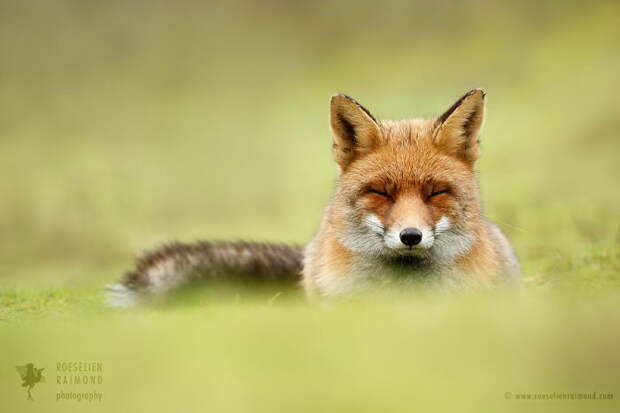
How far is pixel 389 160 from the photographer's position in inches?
200

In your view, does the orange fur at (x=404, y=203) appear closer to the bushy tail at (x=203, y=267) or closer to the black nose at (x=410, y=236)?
the black nose at (x=410, y=236)

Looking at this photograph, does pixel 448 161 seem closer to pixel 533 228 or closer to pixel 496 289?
pixel 496 289

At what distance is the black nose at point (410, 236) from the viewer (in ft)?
15.3

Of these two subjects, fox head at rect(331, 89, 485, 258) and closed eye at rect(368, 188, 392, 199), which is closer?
fox head at rect(331, 89, 485, 258)

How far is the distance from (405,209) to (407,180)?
9.8 inches

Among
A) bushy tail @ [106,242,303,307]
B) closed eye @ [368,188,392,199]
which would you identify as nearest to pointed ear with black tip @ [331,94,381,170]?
closed eye @ [368,188,392,199]

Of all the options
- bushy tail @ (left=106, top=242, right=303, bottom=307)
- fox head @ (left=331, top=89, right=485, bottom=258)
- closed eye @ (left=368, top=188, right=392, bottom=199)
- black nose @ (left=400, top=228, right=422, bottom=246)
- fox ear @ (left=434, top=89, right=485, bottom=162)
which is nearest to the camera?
black nose @ (left=400, top=228, right=422, bottom=246)

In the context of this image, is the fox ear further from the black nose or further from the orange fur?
the black nose

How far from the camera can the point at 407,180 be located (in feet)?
16.2

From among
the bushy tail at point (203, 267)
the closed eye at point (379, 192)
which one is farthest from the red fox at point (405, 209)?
the bushy tail at point (203, 267)

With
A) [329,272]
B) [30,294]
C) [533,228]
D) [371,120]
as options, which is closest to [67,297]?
[30,294]

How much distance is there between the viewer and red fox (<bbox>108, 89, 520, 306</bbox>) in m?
4.90

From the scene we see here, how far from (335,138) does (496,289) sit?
141cm

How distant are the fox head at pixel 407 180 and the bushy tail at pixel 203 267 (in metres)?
1.29
